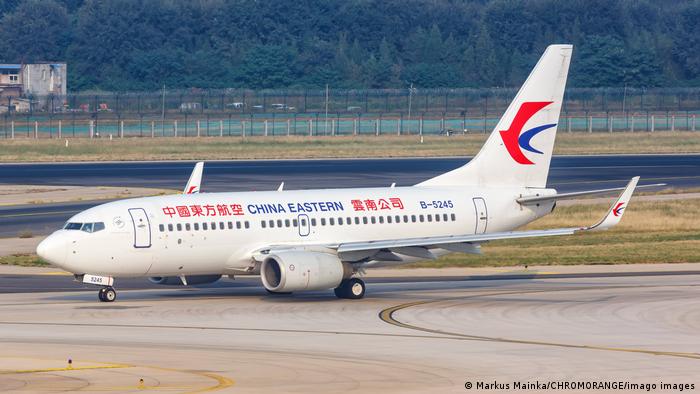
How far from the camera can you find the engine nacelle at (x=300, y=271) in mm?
41938

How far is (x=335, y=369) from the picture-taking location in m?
29.7

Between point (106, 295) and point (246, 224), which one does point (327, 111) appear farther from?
Answer: point (106, 295)

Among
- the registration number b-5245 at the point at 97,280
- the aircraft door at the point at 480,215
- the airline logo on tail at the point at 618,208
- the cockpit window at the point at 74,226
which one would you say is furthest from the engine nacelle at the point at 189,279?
the airline logo on tail at the point at 618,208

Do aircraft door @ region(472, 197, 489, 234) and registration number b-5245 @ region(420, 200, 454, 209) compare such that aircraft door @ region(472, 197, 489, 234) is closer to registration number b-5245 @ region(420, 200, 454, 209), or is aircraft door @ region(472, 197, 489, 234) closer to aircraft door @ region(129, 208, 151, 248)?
registration number b-5245 @ region(420, 200, 454, 209)

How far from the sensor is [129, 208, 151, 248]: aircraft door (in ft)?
138

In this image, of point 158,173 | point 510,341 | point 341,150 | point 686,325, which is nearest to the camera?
point 510,341

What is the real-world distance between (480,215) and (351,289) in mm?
6452

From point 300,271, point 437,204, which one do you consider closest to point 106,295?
point 300,271

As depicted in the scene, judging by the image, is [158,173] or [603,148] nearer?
[158,173]

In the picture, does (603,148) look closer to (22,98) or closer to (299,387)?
(22,98)

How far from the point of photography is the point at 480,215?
47.7 meters

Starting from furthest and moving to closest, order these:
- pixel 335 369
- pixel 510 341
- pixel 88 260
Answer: pixel 88 260
pixel 510 341
pixel 335 369

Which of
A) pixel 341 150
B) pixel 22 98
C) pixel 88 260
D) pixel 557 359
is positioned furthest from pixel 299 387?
pixel 22 98

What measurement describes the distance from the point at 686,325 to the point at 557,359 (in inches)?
314
